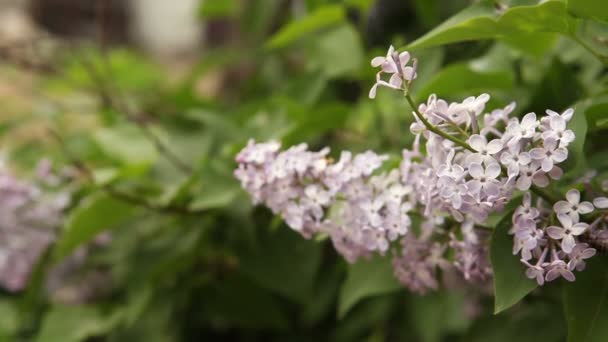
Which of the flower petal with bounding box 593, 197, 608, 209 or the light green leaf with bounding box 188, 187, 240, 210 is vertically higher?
the flower petal with bounding box 593, 197, 608, 209

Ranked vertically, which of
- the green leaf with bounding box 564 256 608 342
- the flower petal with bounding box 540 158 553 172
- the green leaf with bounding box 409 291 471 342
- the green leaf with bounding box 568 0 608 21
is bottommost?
the green leaf with bounding box 409 291 471 342

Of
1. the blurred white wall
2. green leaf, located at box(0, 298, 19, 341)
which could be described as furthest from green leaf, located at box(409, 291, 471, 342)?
the blurred white wall

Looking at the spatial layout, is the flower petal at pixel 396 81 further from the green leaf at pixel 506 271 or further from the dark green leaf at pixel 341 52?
the dark green leaf at pixel 341 52

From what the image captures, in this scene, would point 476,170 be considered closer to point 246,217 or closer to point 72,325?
point 246,217

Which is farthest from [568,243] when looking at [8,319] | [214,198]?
[8,319]

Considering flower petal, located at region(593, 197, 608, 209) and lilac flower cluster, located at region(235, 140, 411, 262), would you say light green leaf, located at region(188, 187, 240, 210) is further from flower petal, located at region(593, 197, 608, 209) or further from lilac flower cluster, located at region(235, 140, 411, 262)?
flower petal, located at region(593, 197, 608, 209)
